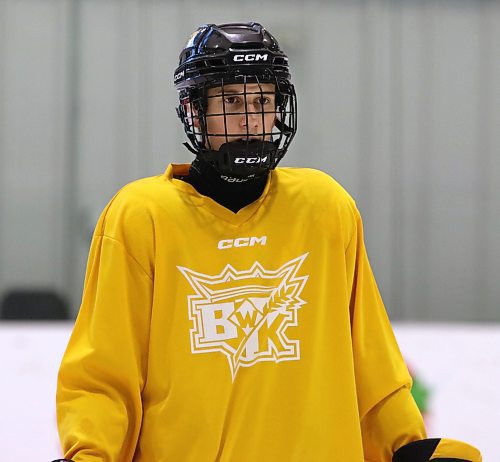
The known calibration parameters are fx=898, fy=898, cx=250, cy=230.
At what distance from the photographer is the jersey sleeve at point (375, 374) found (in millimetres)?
1230

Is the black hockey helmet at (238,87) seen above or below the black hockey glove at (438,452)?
above

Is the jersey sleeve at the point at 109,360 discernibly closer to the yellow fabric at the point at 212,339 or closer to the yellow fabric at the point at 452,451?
the yellow fabric at the point at 212,339

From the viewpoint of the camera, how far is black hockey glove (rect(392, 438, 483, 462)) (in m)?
1.18

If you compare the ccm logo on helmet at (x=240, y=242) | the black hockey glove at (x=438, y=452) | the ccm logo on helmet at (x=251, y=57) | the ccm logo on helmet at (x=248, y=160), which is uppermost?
the ccm logo on helmet at (x=251, y=57)

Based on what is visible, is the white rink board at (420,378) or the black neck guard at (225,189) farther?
the white rink board at (420,378)

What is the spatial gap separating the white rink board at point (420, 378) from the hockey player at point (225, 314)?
86 cm

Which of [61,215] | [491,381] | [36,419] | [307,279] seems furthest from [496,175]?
[307,279]

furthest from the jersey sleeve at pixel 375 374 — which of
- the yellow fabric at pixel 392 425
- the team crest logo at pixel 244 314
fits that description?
the team crest logo at pixel 244 314

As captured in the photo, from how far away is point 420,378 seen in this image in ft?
7.09

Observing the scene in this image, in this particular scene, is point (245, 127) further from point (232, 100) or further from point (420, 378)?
point (420, 378)

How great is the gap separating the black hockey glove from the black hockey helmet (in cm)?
42

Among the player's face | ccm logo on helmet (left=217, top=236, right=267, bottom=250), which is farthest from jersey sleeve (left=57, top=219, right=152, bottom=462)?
the player's face

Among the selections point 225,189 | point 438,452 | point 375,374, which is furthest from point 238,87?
point 438,452

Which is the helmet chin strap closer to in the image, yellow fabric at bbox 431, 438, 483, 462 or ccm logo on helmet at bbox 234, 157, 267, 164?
ccm logo on helmet at bbox 234, 157, 267, 164
